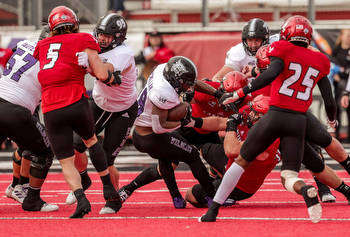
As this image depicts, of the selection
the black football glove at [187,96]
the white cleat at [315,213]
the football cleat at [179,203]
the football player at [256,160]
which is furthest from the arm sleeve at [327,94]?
the football cleat at [179,203]

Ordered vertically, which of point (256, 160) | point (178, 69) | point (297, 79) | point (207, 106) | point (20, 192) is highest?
point (297, 79)

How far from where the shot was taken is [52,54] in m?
6.72

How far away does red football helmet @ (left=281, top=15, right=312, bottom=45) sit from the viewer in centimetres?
644

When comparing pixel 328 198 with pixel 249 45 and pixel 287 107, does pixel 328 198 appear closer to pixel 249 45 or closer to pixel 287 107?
pixel 287 107

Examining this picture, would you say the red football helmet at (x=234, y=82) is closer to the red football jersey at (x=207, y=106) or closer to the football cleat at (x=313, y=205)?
the red football jersey at (x=207, y=106)

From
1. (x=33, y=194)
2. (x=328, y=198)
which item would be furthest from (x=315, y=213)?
(x=33, y=194)

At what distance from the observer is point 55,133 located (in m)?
6.68

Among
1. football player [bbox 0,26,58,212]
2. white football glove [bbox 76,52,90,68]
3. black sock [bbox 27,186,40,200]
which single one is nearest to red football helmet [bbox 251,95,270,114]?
white football glove [bbox 76,52,90,68]

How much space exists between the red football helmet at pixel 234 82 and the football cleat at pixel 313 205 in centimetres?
174

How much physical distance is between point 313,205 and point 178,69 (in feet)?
6.21

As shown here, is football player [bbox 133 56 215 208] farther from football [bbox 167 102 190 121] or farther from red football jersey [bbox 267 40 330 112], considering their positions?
red football jersey [bbox 267 40 330 112]

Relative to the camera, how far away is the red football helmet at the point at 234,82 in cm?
762

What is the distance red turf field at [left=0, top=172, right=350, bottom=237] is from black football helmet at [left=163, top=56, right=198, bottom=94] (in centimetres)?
108

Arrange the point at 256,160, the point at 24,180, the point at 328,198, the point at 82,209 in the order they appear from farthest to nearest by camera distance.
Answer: the point at 24,180 → the point at 328,198 → the point at 256,160 → the point at 82,209
